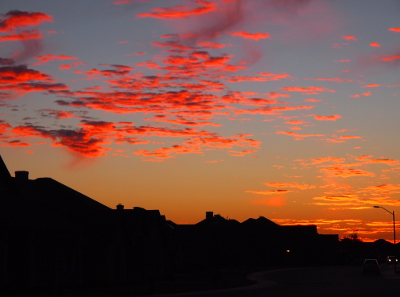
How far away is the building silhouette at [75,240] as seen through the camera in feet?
112

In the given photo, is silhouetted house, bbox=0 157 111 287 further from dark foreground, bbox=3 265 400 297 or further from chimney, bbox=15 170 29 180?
dark foreground, bbox=3 265 400 297

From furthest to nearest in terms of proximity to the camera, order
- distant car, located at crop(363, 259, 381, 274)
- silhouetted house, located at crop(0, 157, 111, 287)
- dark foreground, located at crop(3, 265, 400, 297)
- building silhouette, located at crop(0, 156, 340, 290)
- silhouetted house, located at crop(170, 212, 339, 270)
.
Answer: silhouetted house, located at crop(170, 212, 339, 270) < distant car, located at crop(363, 259, 381, 274) < building silhouette, located at crop(0, 156, 340, 290) < silhouetted house, located at crop(0, 157, 111, 287) < dark foreground, located at crop(3, 265, 400, 297)

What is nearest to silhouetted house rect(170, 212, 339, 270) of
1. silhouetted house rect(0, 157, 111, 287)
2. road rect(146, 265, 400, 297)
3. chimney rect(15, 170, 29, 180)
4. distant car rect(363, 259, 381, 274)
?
distant car rect(363, 259, 381, 274)

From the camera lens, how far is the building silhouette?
3416 cm

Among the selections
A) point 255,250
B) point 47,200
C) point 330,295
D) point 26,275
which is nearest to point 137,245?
point 47,200

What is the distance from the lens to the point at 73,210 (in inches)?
1857

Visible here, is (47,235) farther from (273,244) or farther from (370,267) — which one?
(273,244)

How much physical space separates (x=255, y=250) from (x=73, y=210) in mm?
75385

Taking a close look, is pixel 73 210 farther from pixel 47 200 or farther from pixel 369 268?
pixel 369 268

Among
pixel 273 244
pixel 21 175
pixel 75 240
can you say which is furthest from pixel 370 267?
pixel 273 244

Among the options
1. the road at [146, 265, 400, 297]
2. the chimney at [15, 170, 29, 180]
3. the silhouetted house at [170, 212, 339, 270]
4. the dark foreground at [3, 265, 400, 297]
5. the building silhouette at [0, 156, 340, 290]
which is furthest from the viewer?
the silhouetted house at [170, 212, 339, 270]

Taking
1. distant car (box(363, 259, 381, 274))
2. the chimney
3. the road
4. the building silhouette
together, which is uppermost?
the chimney

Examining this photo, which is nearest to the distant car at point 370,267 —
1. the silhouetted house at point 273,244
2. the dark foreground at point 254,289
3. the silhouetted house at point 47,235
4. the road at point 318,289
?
the road at point 318,289

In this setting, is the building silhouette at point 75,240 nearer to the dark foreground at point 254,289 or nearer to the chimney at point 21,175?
the chimney at point 21,175
